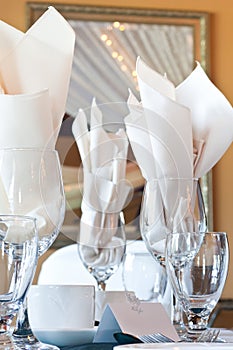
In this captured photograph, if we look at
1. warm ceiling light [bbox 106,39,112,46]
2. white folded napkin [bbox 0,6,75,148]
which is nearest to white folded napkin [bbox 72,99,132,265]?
white folded napkin [bbox 0,6,75,148]

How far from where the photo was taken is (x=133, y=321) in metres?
0.86

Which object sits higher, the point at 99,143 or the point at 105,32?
the point at 105,32

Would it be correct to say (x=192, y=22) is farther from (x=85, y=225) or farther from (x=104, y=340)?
(x=104, y=340)

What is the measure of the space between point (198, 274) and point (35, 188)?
0.74ft

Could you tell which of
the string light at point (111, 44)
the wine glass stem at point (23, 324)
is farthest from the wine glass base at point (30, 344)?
the string light at point (111, 44)

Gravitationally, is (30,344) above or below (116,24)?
below

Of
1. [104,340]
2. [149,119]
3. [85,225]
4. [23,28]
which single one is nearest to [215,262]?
[104,340]

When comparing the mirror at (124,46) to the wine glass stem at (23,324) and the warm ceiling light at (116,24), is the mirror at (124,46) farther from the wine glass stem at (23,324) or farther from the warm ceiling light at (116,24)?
the wine glass stem at (23,324)

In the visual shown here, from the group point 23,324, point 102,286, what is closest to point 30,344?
point 23,324

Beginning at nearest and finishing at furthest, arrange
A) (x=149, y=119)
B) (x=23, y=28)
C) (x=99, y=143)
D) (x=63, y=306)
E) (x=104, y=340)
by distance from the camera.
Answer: (x=104, y=340)
(x=63, y=306)
(x=149, y=119)
(x=99, y=143)
(x=23, y=28)

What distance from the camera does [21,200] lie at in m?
0.91

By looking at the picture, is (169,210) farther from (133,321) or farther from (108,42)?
(108,42)

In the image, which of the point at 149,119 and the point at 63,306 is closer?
the point at 63,306

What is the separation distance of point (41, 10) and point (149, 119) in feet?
7.49
